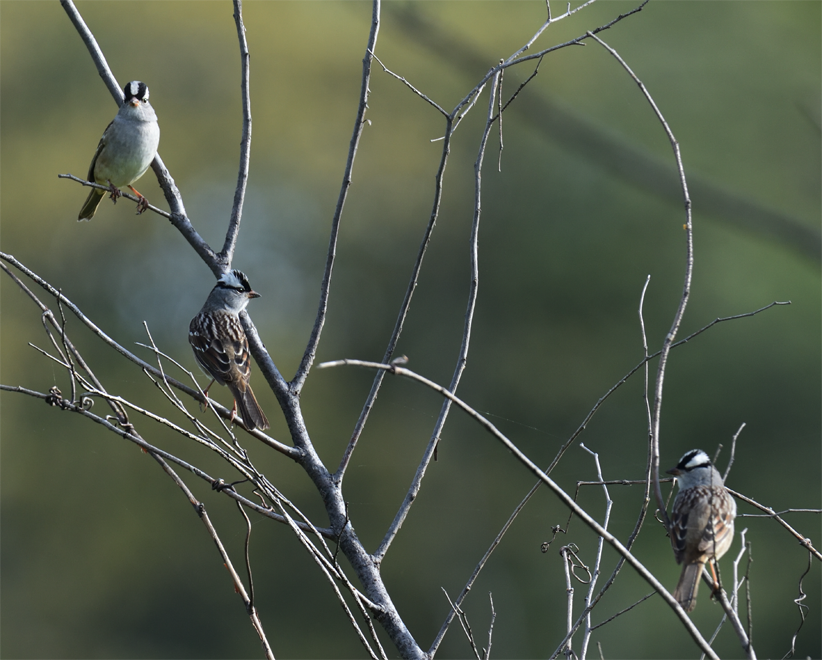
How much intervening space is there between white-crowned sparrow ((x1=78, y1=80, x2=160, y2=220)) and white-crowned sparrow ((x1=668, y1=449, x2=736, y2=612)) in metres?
2.94

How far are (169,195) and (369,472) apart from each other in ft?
38.6

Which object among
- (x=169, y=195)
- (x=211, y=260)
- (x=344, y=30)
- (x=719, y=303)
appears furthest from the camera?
(x=344, y=30)

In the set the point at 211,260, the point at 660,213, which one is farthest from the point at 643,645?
the point at 211,260

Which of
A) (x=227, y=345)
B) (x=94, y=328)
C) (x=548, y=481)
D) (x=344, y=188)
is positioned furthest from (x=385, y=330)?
(x=548, y=481)

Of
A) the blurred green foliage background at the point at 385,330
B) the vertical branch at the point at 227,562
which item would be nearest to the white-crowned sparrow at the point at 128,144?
the vertical branch at the point at 227,562

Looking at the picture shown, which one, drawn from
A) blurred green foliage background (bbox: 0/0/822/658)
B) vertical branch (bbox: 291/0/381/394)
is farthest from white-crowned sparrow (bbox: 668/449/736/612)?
blurred green foliage background (bbox: 0/0/822/658)

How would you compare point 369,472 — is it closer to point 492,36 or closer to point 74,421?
point 74,421

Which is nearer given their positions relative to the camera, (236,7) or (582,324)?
(236,7)

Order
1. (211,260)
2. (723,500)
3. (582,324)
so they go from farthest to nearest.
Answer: (582,324) < (211,260) < (723,500)

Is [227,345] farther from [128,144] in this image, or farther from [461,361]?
[461,361]

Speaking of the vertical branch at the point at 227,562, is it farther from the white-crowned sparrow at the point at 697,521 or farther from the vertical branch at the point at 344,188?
the white-crowned sparrow at the point at 697,521

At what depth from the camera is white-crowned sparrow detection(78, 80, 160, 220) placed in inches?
164

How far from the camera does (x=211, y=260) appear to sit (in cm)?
254

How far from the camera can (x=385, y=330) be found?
590 inches
